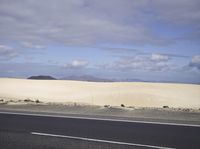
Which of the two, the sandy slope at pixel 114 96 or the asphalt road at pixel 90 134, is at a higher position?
the sandy slope at pixel 114 96

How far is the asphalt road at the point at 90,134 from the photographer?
10969 mm

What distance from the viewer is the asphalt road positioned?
11.0m

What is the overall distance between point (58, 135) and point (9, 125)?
3.14 meters

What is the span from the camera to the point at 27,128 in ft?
45.9

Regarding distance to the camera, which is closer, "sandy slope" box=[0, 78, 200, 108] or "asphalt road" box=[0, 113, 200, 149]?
"asphalt road" box=[0, 113, 200, 149]

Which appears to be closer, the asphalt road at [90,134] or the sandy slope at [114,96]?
the asphalt road at [90,134]

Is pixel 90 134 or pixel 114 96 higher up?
pixel 114 96

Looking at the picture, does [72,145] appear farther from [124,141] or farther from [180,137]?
[180,137]

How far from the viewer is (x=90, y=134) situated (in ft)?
41.7

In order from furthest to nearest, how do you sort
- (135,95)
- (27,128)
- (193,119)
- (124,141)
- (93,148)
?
(135,95) < (193,119) < (27,128) < (124,141) < (93,148)

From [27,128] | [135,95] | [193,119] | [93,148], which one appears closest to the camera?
[93,148]

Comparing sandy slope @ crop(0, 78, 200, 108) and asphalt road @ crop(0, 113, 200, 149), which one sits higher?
sandy slope @ crop(0, 78, 200, 108)

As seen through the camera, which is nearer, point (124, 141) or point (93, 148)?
point (93, 148)

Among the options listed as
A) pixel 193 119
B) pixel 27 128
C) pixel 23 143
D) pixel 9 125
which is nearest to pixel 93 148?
pixel 23 143
